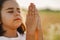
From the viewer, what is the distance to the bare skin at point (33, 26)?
0.61 m

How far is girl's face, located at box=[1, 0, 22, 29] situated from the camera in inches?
24.7

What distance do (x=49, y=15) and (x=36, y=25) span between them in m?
0.58

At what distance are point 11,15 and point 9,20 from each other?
0.07ft

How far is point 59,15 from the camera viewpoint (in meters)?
1.20

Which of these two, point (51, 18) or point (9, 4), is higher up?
point (9, 4)

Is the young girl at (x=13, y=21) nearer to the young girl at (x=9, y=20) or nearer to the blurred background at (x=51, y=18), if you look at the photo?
the young girl at (x=9, y=20)

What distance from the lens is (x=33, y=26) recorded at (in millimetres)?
624

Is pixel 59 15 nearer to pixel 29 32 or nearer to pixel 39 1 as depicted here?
pixel 39 1

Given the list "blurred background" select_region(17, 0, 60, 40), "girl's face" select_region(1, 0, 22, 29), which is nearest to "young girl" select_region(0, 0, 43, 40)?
"girl's face" select_region(1, 0, 22, 29)

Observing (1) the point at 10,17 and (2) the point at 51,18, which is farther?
(2) the point at 51,18

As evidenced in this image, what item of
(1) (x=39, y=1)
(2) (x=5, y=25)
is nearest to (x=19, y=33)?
(2) (x=5, y=25)

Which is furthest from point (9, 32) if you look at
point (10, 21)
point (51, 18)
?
point (51, 18)

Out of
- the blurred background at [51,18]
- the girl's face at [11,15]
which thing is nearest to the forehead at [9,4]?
the girl's face at [11,15]

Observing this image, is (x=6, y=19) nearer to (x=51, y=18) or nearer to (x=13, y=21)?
(x=13, y=21)
